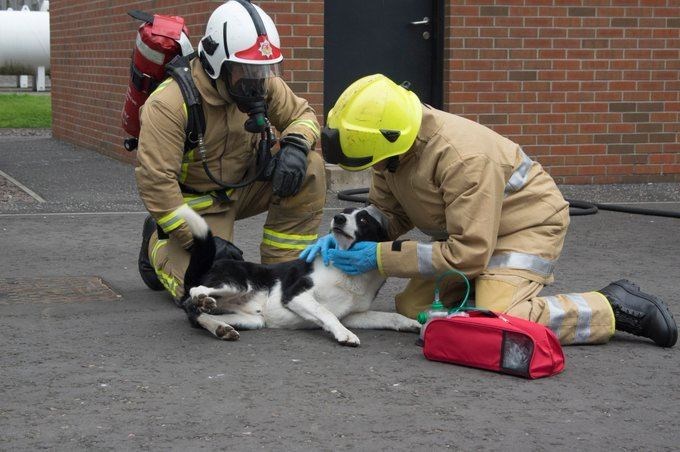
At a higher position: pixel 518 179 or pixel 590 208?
pixel 518 179

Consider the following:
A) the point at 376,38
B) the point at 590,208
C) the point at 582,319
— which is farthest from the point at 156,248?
the point at 376,38

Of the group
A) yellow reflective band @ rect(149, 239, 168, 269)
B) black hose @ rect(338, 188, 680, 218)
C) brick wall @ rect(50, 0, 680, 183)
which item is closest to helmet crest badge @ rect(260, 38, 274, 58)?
yellow reflective band @ rect(149, 239, 168, 269)

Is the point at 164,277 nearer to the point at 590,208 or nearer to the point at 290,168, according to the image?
the point at 290,168

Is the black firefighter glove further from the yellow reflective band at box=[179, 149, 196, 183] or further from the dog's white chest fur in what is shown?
the dog's white chest fur

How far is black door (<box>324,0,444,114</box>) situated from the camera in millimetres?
10672

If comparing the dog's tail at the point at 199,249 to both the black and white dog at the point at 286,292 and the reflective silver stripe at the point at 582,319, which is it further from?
the reflective silver stripe at the point at 582,319

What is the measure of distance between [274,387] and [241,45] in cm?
186

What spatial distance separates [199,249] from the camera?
5320mm

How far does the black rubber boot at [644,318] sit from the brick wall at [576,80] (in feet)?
18.8

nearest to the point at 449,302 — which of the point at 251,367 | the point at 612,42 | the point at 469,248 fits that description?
the point at 469,248

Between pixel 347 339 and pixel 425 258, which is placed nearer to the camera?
pixel 425 258

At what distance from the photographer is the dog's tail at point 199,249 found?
5.31m

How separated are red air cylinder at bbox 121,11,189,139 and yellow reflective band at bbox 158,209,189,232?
3.21ft

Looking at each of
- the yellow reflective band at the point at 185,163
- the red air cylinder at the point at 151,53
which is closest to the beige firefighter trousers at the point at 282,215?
the yellow reflective band at the point at 185,163
